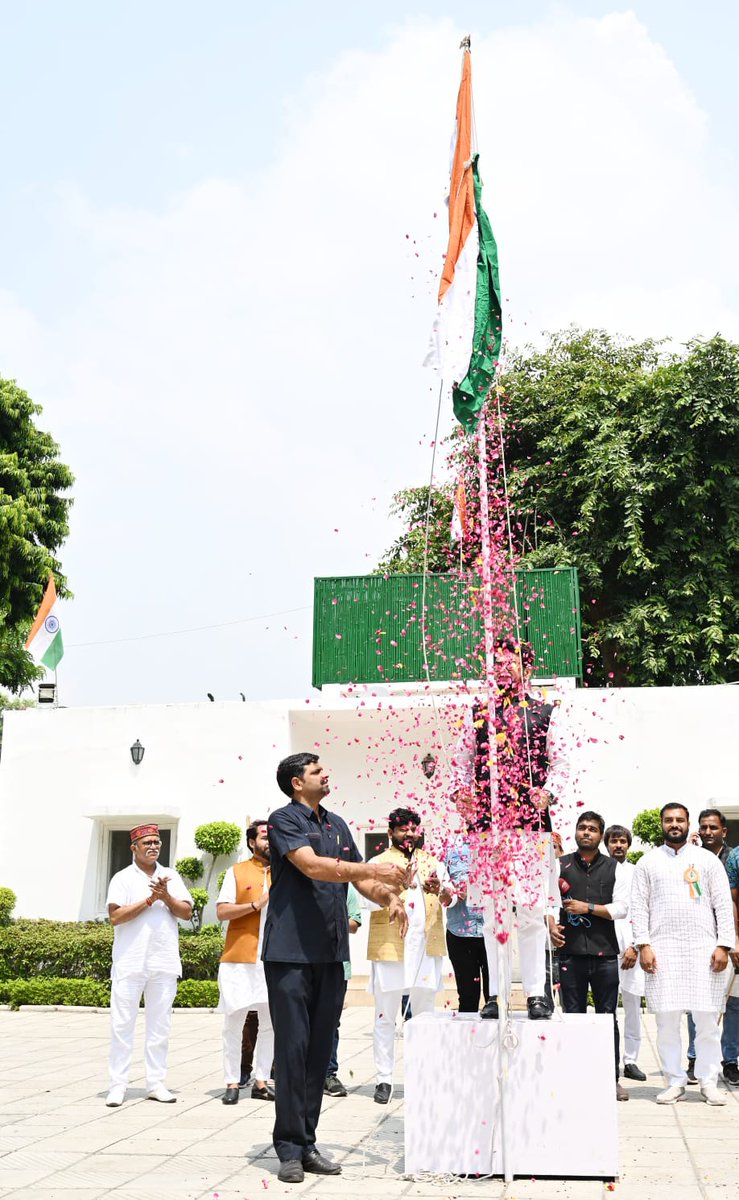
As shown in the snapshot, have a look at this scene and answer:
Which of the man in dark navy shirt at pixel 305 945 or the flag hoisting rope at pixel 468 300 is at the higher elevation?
the flag hoisting rope at pixel 468 300

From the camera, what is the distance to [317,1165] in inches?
208

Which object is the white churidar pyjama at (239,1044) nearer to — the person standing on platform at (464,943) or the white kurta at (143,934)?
the white kurta at (143,934)

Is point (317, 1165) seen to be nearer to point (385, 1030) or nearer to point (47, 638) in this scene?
point (385, 1030)

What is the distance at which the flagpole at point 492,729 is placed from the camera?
5.19 metres

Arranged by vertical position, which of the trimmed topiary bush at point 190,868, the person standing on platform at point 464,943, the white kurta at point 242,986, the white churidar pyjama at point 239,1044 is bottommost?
the white churidar pyjama at point 239,1044

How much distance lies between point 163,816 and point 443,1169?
10.2 meters

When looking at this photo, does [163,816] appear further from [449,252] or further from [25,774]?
[449,252]

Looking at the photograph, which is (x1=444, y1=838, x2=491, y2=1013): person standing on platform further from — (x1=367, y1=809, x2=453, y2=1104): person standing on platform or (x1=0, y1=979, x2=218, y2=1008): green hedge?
(x1=0, y1=979, x2=218, y2=1008): green hedge

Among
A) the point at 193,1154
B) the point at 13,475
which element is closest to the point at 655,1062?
the point at 193,1154

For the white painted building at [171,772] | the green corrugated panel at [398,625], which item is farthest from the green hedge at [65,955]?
the green corrugated panel at [398,625]

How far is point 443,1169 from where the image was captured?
5.23m

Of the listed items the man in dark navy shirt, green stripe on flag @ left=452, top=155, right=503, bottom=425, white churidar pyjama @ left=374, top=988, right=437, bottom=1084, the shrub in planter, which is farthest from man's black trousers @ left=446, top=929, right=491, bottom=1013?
the shrub in planter

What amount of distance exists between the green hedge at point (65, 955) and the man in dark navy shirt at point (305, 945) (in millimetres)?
8332

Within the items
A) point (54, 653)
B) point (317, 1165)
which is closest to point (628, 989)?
point (317, 1165)
